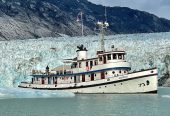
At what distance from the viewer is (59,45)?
Answer: 6338cm

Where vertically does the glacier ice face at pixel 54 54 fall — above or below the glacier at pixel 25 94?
above

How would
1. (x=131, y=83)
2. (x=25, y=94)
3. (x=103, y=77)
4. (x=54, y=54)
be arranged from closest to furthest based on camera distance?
(x=25, y=94) < (x=131, y=83) < (x=103, y=77) < (x=54, y=54)

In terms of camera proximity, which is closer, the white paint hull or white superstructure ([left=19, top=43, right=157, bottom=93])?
the white paint hull

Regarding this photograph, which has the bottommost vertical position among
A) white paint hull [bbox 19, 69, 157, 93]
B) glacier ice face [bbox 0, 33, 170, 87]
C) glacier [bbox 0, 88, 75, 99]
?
glacier [bbox 0, 88, 75, 99]

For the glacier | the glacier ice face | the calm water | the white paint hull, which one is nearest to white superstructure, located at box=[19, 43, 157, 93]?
the white paint hull

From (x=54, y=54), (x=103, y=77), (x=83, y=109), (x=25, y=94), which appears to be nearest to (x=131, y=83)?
(x=103, y=77)

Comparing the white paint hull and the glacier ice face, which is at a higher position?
the glacier ice face

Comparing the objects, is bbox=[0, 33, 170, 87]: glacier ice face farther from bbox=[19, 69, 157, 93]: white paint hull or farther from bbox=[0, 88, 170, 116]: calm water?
bbox=[0, 88, 170, 116]: calm water

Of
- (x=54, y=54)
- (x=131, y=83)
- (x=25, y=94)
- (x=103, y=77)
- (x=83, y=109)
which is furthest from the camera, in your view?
(x=54, y=54)

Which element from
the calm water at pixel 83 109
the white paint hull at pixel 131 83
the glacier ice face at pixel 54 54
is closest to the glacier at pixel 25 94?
the calm water at pixel 83 109

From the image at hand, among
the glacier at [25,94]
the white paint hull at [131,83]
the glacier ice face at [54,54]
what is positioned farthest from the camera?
the glacier ice face at [54,54]

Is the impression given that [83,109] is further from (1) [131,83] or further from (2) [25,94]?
(1) [131,83]

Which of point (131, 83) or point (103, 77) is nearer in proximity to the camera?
point (131, 83)

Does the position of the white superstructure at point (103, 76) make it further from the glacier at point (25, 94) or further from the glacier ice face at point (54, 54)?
the glacier ice face at point (54, 54)
